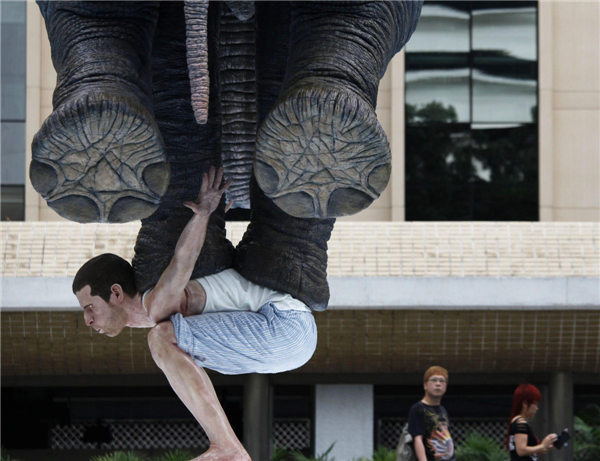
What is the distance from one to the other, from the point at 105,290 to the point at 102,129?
0.57 m

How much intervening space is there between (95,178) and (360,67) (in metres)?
0.56

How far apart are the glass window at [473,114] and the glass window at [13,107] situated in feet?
19.4

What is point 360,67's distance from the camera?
183 cm

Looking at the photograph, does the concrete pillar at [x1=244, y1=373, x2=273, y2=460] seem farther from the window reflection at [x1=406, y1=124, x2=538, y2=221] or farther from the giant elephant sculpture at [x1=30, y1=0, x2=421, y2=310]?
the giant elephant sculpture at [x1=30, y1=0, x2=421, y2=310]

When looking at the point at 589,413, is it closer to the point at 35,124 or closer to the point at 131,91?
the point at 35,124

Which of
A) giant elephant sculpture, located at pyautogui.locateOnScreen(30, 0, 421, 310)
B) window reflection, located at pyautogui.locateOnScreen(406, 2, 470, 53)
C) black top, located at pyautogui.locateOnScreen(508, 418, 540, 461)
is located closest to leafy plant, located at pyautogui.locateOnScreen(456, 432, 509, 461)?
black top, located at pyautogui.locateOnScreen(508, 418, 540, 461)

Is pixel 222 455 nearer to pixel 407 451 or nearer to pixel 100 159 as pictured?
pixel 100 159

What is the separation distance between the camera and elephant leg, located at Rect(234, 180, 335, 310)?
2.07 meters

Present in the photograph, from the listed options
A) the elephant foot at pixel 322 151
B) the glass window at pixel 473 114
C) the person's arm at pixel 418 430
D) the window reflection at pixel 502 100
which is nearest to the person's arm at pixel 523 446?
the person's arm at pixel 418 430

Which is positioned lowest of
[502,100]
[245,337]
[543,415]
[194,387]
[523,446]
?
→ [543,415]

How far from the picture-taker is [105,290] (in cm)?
209

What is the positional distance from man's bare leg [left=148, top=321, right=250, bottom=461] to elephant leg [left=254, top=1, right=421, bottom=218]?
48cm

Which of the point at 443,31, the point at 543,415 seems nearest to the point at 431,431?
the point at 543,415

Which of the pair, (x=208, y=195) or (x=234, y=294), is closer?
(x=208, y=195)
